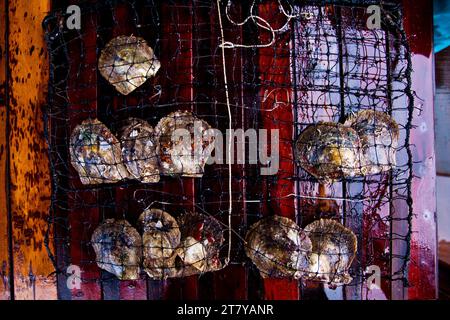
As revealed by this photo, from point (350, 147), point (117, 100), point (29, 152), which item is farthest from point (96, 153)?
point (350, 147)

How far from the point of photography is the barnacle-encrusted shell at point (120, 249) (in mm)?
1987

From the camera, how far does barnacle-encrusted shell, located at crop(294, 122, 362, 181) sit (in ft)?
6.50

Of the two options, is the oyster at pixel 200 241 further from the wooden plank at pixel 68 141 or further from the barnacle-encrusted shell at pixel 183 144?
the wooden plank at pixel 68 141

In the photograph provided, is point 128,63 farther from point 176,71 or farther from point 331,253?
point 331,253

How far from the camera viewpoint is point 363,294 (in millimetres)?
2256

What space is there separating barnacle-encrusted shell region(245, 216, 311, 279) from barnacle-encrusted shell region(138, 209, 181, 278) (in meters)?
0.39

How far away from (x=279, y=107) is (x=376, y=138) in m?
0.53

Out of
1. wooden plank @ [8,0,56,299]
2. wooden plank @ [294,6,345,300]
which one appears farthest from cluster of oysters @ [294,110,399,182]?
wooden plank @ [8,0,56,299]

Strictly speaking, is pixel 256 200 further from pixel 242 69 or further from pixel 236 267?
pixel 242 69

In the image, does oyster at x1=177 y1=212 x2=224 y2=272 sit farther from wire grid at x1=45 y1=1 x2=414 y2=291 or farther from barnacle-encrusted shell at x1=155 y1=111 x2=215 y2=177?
barnacle-encrusted shell at x1=155 y1=111 x2=215 y2=177

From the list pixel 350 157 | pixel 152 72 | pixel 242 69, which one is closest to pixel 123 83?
pixel 152 72

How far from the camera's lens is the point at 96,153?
1.99 m

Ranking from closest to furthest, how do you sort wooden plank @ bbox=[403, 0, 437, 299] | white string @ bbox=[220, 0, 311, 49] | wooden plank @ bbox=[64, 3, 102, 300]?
white string @ bbox=[220, 0, 311, 49], wooden plank @ bbox=[64, 3, 102, 300], wooden plank @ bbox=[403, 0, 437, 299]

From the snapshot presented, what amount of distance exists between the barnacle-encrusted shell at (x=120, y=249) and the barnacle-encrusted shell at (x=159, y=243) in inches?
2.1
